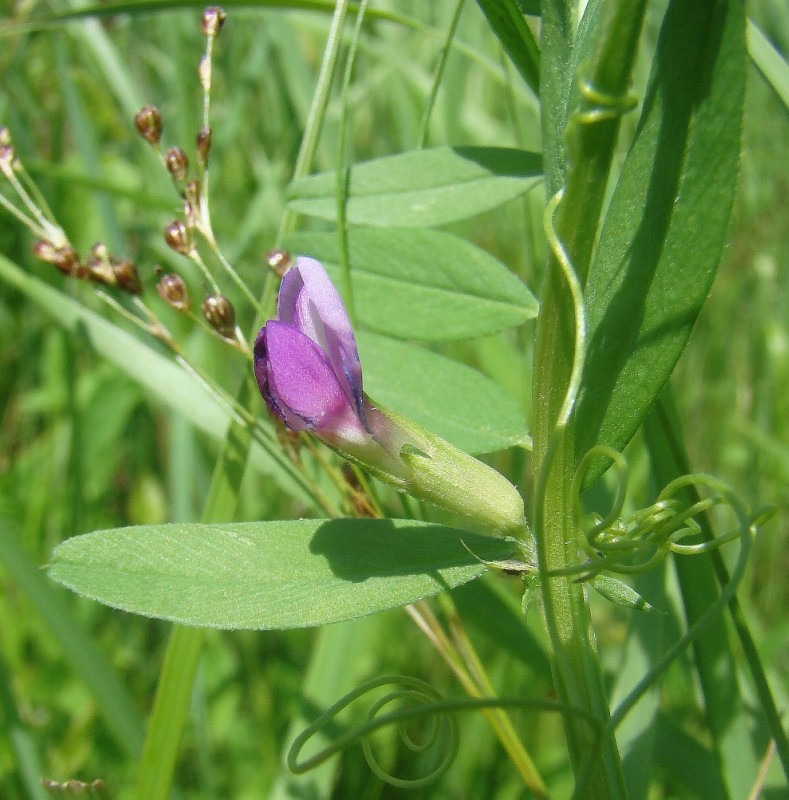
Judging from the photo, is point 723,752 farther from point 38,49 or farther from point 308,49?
point 308,49

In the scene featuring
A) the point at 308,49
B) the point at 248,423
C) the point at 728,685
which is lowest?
the point at 728,685

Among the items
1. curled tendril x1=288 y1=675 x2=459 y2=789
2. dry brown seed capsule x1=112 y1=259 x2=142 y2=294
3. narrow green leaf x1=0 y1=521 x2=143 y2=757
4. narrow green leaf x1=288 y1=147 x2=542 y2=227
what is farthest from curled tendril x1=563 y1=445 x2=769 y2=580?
narrow green leaf x1=0 y1=521 x2=143 y2=757

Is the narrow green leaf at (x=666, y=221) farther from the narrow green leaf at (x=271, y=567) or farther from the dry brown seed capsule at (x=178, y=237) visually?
the dry brown seed capsule at (x=178, y=237)

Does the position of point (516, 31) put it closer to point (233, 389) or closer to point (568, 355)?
point (568, 355)

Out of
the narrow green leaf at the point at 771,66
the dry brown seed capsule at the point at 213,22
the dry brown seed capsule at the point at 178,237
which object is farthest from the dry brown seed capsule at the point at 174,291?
A: the narrow green leaf at the point at 771,66

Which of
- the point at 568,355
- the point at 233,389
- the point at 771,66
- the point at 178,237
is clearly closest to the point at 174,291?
the point at 178,237

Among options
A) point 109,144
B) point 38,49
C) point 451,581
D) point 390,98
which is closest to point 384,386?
point 451,581
